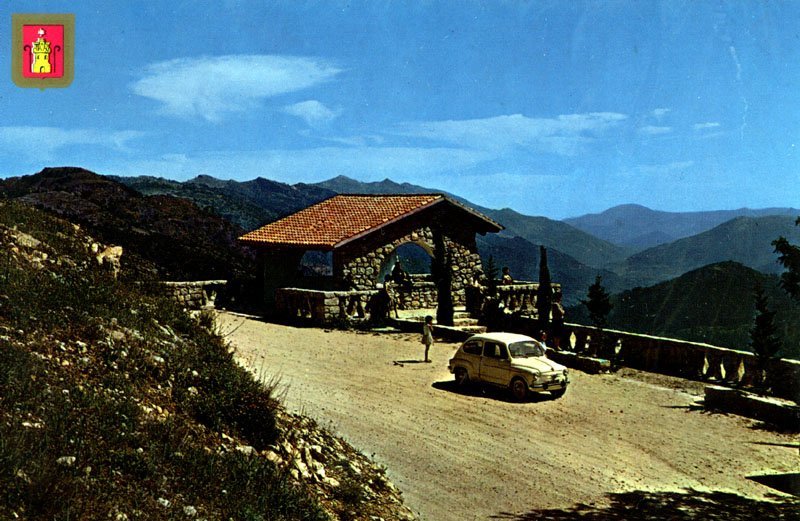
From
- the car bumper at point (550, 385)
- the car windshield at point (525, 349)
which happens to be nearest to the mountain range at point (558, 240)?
the car windshield at point (525, 349)

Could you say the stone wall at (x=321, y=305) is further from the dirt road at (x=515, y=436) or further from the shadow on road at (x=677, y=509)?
the shadow on road at (x=677, y=509)

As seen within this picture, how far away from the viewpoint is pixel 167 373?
9.83 metres

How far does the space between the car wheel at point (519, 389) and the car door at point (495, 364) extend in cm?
24

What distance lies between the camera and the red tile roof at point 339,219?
95.9ft

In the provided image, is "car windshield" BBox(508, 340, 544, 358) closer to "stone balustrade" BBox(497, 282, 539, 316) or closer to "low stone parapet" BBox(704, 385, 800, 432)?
"low stone parapet" BBox(704, 385, 800, 432)

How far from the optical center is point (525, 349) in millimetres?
17797

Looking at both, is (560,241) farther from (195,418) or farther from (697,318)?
(195,418)

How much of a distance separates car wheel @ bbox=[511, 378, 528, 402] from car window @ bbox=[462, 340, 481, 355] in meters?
1.37

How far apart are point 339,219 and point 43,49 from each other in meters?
20.0

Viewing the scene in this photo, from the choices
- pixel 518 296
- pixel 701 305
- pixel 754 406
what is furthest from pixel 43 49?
pixel 701 305

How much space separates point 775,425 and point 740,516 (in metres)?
6.56

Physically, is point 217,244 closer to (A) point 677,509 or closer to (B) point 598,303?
(B) point 598,303

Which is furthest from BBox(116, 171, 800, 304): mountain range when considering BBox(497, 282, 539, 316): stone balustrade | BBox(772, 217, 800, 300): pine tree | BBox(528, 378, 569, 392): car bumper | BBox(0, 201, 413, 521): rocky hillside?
BBox(772, 217, 800, 300): pine tree

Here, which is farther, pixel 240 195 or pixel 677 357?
pixel 240 195
